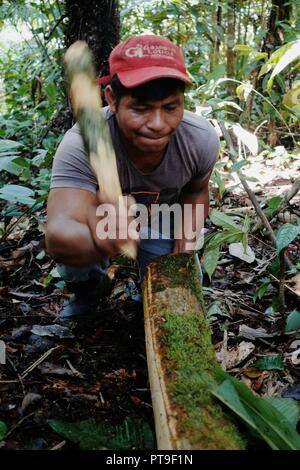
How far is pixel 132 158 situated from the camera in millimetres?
2422

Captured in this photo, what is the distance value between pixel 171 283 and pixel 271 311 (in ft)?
2.29

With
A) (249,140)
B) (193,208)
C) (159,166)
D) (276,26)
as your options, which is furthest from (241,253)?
(276,26)

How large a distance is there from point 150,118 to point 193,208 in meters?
0.86

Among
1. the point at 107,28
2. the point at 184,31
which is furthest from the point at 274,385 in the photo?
the point at 184,31

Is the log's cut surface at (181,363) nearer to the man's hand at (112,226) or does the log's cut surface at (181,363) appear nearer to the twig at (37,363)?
the man's hand at (112,226)

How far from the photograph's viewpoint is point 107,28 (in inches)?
141

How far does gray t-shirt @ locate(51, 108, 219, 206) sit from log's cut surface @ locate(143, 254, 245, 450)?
426mm

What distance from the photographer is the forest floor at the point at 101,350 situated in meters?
1.76

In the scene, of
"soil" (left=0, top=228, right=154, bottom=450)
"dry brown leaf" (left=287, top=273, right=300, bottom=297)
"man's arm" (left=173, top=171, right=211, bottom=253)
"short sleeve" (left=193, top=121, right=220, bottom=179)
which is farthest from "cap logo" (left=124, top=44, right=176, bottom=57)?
"soil" (left=0, top=228, right=154, bottom=450)

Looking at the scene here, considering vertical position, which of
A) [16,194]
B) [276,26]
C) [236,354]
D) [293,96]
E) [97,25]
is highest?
[276,26]

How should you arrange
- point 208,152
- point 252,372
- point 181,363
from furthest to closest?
point 208,152 → point 252,372 → point 181,363

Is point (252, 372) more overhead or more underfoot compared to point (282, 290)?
more underfoot

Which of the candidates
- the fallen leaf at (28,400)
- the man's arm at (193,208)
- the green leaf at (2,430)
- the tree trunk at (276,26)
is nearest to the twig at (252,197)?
the man's arm at (193,208)

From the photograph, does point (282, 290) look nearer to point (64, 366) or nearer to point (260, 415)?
point (260, 415)
